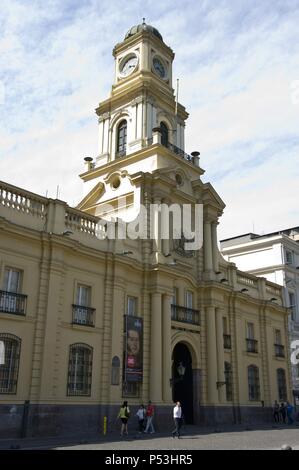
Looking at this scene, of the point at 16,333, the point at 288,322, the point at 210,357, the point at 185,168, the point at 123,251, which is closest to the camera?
the point at 16,333

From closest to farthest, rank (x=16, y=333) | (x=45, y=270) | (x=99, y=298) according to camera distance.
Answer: (x=16, y=333)
(x=45, y=270)
(x=99, y=298)

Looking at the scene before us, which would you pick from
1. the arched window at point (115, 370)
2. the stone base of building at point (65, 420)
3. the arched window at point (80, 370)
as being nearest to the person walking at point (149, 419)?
the stone base of building at point (65, 420)

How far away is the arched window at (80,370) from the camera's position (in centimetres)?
2328

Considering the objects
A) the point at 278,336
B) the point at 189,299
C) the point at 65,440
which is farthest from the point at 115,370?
the point at 278,336

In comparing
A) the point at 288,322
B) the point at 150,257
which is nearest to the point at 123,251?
the point at 150,257

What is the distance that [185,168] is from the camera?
113ft

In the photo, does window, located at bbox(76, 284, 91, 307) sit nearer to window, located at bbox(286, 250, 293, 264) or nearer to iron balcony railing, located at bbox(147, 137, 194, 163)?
iron balcony railing, located at bbox(147, 137, 194, 163)

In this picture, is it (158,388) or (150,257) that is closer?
(158,388)

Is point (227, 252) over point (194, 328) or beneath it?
over

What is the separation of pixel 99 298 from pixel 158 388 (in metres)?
5.88

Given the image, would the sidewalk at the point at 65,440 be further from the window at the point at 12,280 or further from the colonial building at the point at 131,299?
the window at the point at 12,280

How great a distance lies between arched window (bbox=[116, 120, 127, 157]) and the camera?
3541 centimetres

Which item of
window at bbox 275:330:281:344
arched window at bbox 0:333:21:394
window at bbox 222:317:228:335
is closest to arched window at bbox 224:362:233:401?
window at bbox 222:317:228:335

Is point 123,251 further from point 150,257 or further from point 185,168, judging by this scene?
point 185,168
